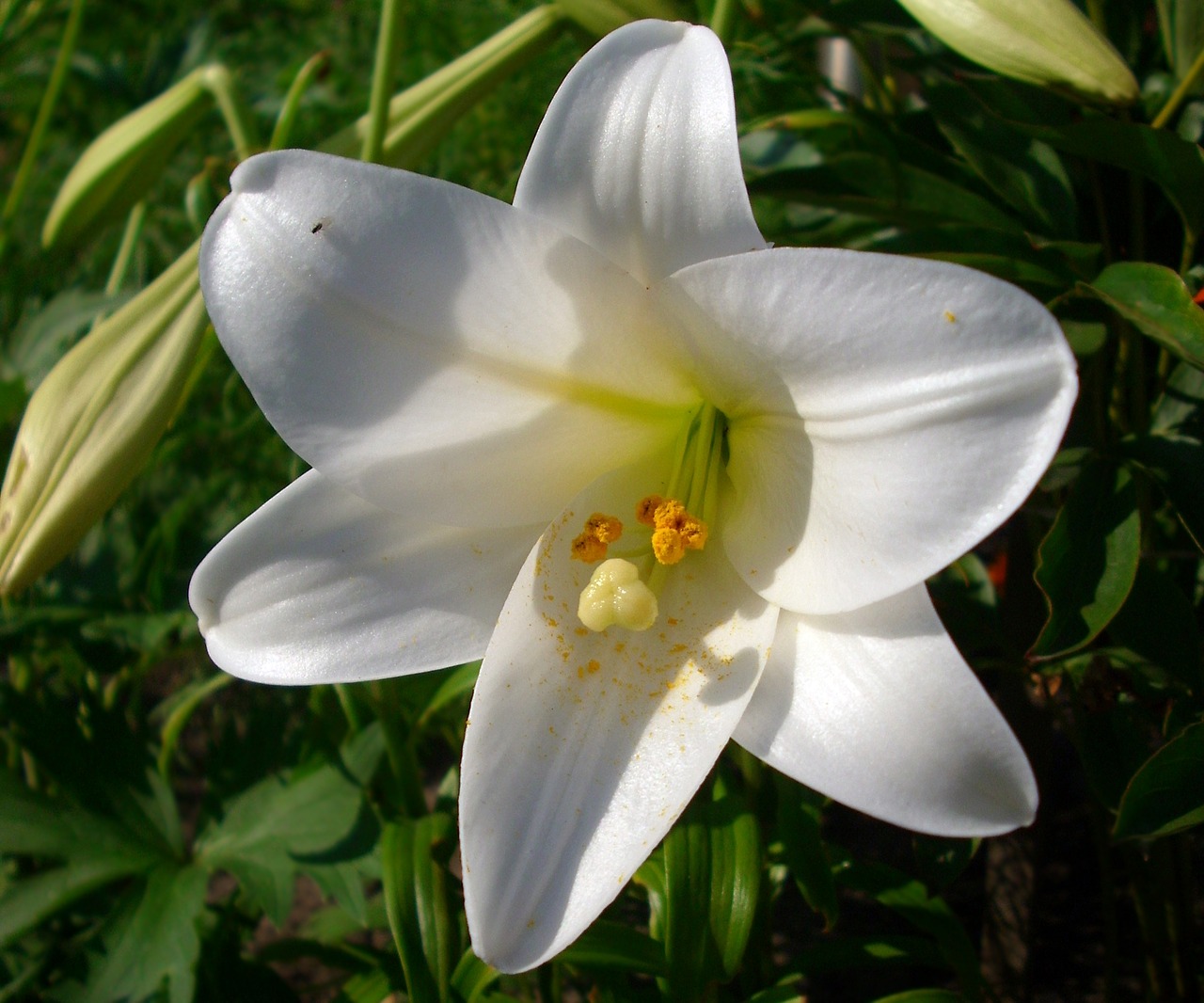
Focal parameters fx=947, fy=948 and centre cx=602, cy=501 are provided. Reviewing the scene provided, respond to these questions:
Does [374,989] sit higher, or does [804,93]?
[804,93]

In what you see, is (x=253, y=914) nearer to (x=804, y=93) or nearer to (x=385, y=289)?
(x=385, y=289)

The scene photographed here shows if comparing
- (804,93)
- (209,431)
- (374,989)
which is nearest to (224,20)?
(209,431)

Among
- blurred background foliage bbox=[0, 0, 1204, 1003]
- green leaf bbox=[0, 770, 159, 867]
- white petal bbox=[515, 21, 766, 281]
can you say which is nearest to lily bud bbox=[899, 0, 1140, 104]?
blurred background foliage bbox=[0, 0, 1204, 1003]

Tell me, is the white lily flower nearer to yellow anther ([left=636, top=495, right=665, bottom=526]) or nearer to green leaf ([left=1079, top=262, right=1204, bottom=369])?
yellow anther ([left=636, top=495, right=665, bottom=526])

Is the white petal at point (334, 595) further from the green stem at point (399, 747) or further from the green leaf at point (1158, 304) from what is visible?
the green leaf at point (1158, 304)

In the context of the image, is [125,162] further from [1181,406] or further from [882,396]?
[1181,406]

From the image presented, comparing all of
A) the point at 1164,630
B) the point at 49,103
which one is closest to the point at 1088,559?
the point at 1164,630

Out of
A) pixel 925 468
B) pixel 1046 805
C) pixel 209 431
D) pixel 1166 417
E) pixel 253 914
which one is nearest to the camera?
pixel 925 468
